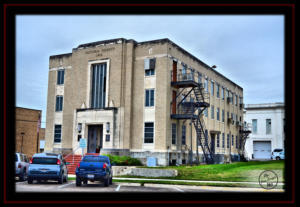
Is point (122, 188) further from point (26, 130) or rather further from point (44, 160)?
point (26, 130)

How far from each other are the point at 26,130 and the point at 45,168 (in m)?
30.2

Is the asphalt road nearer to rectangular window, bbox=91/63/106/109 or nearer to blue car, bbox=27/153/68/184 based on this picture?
blue car, bbox=27/153/68/184

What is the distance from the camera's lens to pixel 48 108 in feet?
128

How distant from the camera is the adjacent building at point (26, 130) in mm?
45531

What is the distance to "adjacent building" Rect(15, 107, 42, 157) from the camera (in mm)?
45531

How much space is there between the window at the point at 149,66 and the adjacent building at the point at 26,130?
63.1ft

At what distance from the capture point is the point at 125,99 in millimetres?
33344

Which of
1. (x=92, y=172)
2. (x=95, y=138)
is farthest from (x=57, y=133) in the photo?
(x=92, y=172)

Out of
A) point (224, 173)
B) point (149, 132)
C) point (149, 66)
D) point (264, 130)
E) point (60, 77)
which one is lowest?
point (224, 173)
